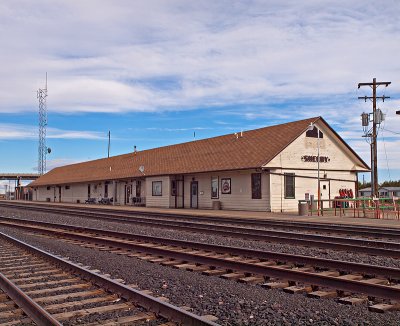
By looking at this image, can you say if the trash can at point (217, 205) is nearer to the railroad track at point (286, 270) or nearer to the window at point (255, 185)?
the window at point (255, 185)

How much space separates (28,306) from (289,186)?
25.1m

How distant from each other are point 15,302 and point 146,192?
33.6 metres

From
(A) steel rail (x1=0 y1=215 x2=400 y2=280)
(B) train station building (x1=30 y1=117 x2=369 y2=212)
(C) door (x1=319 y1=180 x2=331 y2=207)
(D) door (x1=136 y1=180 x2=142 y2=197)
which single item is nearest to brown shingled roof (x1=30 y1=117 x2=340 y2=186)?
(B) train station building (x1=30 y1=117 x2=369 y2=212)

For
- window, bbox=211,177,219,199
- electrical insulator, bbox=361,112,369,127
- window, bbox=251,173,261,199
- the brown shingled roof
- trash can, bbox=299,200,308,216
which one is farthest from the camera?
electrical insulator, bbox=361,112,369,127

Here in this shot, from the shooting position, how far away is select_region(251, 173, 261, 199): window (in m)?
29.2

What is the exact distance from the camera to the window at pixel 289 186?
2959 centimetres

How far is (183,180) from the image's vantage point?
36.1 m

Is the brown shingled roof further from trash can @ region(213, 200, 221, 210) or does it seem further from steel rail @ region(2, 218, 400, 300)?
steel rail @ region(2, 218, 400, 300)

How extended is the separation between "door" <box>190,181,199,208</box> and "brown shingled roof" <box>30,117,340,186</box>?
1.31 metres

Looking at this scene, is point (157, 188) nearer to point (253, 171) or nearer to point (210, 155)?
point (210, 155)

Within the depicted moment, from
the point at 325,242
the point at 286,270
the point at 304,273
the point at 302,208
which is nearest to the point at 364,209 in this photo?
the point at 302,208

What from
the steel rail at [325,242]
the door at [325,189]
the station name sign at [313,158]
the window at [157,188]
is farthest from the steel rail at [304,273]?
the window at [157,188]

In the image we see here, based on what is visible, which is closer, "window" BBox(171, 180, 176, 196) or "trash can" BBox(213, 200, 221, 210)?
"trash can" BBox(213, 200, 221, 210)

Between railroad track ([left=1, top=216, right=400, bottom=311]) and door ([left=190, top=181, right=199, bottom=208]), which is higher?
door ([left=190, top=181, right=199, bottom=208])
